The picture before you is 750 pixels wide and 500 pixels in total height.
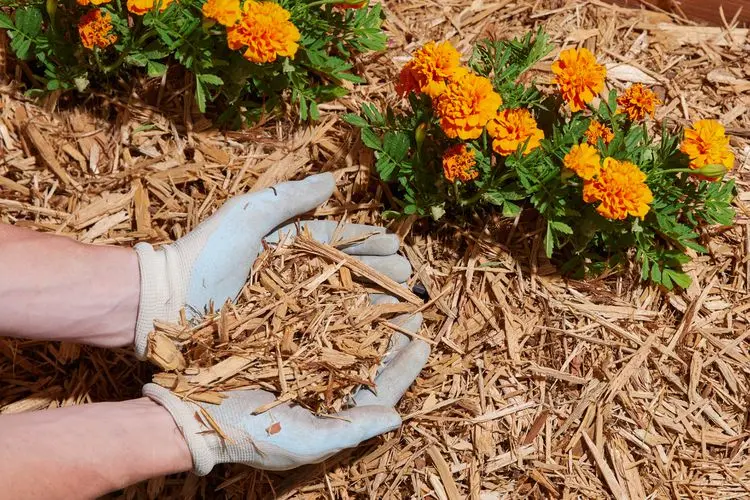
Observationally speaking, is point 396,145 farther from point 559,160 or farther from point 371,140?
point 559,160

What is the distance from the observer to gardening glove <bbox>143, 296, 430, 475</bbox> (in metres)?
1.59

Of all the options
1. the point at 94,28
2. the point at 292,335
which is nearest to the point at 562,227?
the point at 292,335

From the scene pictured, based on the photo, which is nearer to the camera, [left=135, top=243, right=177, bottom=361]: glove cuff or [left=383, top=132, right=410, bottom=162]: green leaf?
[left=135, top=243, right=177, bottom=361]: glove cuff

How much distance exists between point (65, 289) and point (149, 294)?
0.60 feet

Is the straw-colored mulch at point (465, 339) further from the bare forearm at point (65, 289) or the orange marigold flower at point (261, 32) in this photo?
the orange marigold flower at point (261, 32)

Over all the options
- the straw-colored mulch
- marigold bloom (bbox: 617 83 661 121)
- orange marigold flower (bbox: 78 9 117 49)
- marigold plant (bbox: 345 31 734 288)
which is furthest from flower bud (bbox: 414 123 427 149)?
orange marigold flower (bbox: 78 9 117 49)

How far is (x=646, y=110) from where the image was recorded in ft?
5.56

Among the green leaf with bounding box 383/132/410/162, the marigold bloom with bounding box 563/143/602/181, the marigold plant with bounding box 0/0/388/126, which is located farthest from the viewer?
the green leaf with bounding box 383/132/410/162

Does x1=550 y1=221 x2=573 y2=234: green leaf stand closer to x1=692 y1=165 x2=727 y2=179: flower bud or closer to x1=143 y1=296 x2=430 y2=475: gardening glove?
x1=692 y1=165 x2=727 y2=179: flower bud

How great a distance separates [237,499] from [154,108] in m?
1.12

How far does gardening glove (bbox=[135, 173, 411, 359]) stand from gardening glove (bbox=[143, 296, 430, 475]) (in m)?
0.21

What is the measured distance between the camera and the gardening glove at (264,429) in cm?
159

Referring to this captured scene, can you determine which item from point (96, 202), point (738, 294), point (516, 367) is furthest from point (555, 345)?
point (96, 202)

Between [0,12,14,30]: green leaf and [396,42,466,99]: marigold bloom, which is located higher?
[0,12,14,30]: green leaf
